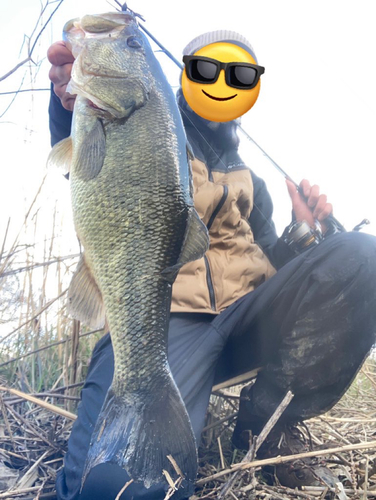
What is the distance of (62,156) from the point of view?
1.38 m

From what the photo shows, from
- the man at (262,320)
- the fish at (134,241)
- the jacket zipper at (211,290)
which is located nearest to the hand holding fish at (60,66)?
the man at (262,320)

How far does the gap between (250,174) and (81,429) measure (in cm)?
131

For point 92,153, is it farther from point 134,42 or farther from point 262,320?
point 262,320

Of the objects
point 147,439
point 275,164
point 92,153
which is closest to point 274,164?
point 275,164

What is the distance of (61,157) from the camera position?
1384 mm

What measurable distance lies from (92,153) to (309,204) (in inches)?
34.3

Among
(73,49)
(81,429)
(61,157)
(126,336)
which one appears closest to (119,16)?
(73,49)

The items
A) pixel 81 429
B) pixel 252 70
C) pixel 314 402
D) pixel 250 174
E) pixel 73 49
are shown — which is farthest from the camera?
pixel 250 174

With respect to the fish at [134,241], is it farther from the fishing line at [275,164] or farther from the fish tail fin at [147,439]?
the fishing line at [275,164]

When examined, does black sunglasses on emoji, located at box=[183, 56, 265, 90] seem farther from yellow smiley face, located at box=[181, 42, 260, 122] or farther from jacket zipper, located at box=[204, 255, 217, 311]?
jacket zipper, located at box=[204, 255, 217, 311]

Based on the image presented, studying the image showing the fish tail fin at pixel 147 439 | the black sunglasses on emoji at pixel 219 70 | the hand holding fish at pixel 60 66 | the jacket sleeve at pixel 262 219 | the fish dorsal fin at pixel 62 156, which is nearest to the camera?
the black sunglasses on emoji at pixel 219 70

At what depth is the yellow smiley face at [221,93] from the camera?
1.05 metres

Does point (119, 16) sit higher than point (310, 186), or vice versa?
point (119, 16)

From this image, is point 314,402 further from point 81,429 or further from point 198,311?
point 81,429
